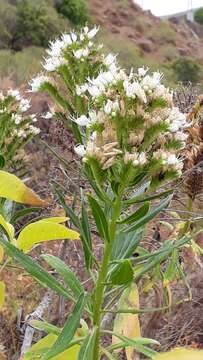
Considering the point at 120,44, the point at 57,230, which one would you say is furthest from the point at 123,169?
the point at 120,44

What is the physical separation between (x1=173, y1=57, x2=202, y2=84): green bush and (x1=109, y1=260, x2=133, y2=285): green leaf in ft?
63.2

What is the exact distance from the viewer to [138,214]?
4.15ft

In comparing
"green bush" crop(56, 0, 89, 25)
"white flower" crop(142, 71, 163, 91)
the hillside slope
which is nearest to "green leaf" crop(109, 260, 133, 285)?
"white flower" crop(142, 71, 163, 91)

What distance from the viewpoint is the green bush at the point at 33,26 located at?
18.9 m

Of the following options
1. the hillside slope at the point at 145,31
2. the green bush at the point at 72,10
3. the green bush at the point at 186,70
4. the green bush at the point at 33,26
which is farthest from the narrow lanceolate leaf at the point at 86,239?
the hillside slope at the point at 145,31

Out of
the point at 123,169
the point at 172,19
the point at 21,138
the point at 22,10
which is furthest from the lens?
the point at 172,19

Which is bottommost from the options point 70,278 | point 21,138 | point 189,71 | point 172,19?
point 70,278

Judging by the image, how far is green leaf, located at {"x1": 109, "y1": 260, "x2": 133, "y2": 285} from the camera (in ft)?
3.95

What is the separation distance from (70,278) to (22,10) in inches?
742

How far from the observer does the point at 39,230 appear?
1312 millimetres

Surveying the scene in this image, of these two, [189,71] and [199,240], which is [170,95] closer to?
[199,240]

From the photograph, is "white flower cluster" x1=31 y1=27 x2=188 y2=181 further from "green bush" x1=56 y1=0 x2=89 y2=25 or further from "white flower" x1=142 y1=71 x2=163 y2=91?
"green bush" x1=56 y1=0 x2=89 y2=25

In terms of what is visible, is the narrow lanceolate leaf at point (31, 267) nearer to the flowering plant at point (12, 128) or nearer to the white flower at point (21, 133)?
the flowering plant at point (12, 128)

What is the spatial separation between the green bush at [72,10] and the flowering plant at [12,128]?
808 inches
